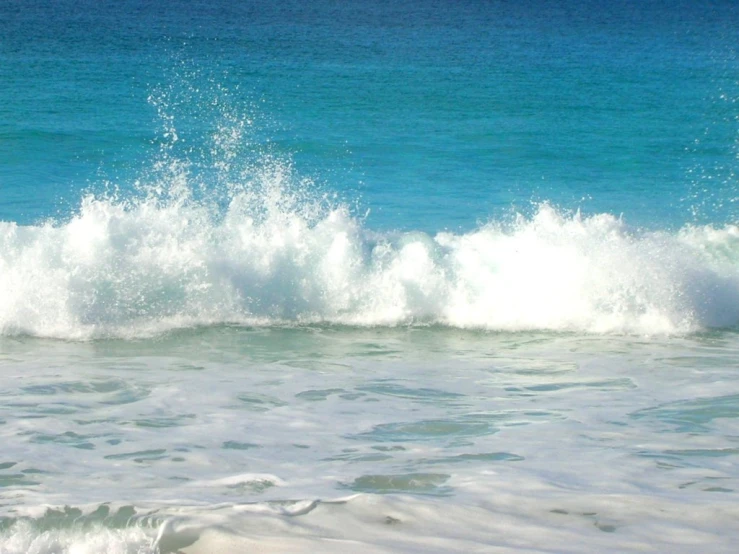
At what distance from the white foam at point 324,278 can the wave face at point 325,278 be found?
0.5 inches

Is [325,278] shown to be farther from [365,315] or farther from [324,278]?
[365,315]

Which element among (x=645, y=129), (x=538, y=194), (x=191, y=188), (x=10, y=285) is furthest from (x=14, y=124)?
(x=645, y=129)

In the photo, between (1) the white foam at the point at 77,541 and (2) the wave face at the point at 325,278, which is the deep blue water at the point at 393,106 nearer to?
(2) the wave face at the point at 325,278

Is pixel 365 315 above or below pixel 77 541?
above

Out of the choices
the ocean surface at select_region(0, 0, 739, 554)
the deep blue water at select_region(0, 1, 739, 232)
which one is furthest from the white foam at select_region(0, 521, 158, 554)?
the deep blue water at select_region(0, 1, 739, 232)

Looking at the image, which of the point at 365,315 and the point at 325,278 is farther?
the point at 325,278

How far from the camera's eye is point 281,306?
9.12 m

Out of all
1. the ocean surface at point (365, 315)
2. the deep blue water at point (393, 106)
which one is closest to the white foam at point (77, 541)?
the ocean surface at point (365, 315)

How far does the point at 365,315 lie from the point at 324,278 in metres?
0.69

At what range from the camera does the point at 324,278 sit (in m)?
9.55

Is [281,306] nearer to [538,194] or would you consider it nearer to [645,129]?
[538,194]

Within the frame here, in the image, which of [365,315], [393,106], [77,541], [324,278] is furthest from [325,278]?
[393,106]

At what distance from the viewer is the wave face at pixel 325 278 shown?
8633mm

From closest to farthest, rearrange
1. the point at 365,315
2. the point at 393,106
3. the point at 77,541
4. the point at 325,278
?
the point at 77,541, the point at 365,315, the point at 325,278, the point at 393,106
